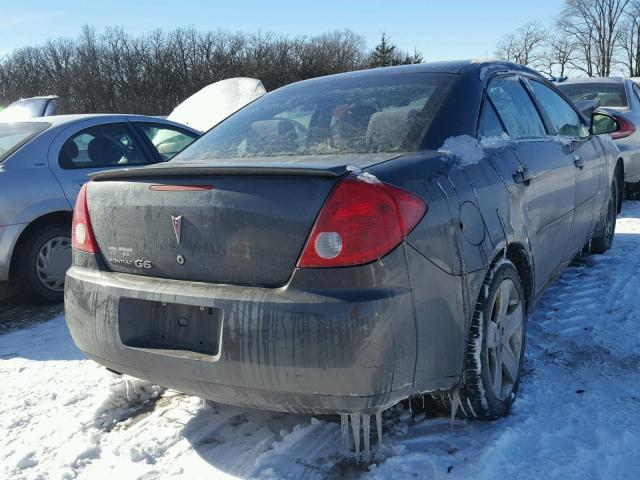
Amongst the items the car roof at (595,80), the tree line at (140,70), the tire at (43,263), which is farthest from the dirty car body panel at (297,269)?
the tree line at (140,70)

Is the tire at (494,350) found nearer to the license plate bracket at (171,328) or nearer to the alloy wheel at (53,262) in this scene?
the license plate bracket at (171,328)

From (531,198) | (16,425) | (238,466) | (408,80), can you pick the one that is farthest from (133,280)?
(531,198)

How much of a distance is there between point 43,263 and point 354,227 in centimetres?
348

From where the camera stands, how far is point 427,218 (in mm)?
2115

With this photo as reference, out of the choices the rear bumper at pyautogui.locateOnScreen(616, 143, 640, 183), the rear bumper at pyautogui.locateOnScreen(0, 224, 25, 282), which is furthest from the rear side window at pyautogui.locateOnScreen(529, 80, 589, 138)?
the rear bumper at pyautogui.locateOnScreen(0, 224, 25, 282)

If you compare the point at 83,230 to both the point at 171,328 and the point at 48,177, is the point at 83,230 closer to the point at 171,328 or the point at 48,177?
the point at 171,328

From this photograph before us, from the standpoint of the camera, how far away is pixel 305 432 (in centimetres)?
254

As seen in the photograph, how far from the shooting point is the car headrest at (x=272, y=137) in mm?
2773

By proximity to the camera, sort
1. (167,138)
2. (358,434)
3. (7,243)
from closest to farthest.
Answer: (358,434), (7,243), (167,138)

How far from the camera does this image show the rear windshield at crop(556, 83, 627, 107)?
8.27 meters

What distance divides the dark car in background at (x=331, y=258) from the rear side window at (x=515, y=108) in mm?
76

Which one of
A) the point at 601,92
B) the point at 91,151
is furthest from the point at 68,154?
the point at 601,92

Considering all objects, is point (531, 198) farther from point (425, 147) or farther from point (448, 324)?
point (448, 324)

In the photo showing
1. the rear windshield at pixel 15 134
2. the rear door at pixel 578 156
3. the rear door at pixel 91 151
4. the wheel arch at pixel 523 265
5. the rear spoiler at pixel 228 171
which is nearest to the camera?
the rear spoiler at pixel 228 171
